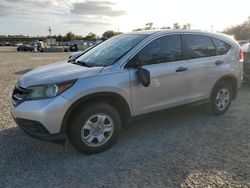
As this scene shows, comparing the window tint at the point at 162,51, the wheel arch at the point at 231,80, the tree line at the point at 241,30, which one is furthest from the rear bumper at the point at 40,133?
the tree line at the point at 241,30

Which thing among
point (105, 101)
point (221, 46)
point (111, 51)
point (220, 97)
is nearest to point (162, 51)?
point (111, 51)

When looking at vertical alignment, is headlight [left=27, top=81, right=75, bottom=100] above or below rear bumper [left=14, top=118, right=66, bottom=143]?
above

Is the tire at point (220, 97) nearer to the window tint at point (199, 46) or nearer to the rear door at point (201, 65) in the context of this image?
the rear door at point (201, 65)

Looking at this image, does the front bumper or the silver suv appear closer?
the front bumper

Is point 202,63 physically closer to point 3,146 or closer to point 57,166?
point 57,166

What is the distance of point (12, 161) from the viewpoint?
3.97 m

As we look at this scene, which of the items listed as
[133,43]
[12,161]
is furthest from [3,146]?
[133,43]

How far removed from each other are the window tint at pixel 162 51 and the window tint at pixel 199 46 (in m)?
0.23

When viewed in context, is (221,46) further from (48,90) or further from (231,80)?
(48,90)

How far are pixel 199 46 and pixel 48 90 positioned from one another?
2.97 metres

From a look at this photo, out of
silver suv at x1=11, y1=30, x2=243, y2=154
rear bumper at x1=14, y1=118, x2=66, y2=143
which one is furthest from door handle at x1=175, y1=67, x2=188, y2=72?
rear bumper at x1=14, y1=118, x2=66, y2=143

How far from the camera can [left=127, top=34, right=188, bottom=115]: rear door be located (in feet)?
14.4

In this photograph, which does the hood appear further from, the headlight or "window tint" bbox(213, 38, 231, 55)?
"window tint" bbox(213, 38, 231, 55)

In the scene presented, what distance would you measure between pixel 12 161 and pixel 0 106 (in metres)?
3.15
